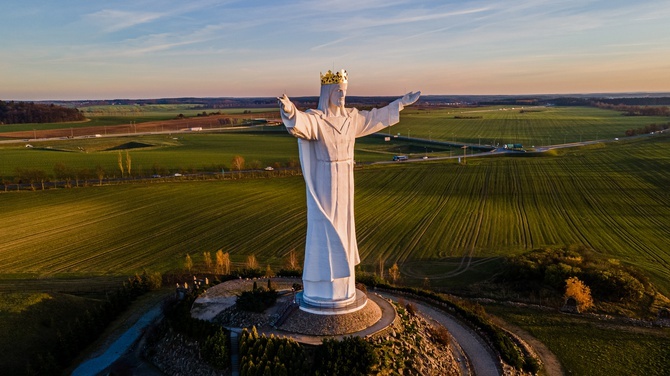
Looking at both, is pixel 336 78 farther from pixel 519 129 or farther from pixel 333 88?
pixel 519 129

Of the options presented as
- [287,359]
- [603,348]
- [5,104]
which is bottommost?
[603,348]

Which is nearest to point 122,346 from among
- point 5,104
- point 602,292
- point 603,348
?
point 603,348

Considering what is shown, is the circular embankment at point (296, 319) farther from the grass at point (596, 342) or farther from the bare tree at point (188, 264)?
the bare tree at point (188, 264)

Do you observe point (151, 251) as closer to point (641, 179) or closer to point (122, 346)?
point (122, 346)

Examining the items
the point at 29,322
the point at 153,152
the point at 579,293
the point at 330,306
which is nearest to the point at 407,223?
the point at 579,293

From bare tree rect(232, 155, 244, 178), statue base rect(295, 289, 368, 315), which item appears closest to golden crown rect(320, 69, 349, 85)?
statue base rect(295, 289, 368, 315)

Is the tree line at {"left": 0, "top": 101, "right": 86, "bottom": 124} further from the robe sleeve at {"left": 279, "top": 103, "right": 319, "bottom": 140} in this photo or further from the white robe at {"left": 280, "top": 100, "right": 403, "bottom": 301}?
the robe sleeve at {"left": 279, "top": 103, "right": 319, "bottom": 140}

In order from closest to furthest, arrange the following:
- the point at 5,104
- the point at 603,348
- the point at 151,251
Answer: the point at 603,348, the point at 151,251, the point at 5,104
